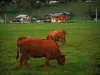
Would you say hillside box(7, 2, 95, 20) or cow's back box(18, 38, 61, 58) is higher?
hillside box(7, 2, 95, 20)

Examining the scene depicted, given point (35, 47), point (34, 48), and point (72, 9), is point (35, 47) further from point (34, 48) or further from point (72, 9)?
point (72, 9)

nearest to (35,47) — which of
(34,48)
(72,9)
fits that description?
(34,48)

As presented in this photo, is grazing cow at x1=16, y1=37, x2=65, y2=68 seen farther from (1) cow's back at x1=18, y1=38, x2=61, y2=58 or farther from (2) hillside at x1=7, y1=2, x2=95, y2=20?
(2) hillside at x1=7, y1=2, x2=95, y2=20

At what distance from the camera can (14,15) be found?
15.9 feet

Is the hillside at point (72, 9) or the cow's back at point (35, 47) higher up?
the hillside at point (72, 9)

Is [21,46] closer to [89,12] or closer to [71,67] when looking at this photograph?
[71,67]

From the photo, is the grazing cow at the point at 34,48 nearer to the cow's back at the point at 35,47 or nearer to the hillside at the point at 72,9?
→ the cow's back at the point at 35,47

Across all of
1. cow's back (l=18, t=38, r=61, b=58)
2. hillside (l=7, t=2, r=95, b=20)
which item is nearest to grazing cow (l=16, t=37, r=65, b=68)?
cow's back (l=18, t=38, r=61, b=58)

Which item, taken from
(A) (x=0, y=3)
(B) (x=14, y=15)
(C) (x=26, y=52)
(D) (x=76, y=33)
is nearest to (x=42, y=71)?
(C) (x=26, y=52)

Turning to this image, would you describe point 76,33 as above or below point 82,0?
below

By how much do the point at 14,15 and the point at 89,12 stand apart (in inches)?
49.5

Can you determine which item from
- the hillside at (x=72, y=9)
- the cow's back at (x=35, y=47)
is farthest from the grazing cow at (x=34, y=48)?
the hillside at (x=72, y=9)

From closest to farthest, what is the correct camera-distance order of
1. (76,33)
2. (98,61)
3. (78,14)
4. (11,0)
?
(11,0), (78,14), (98,61), (76,33)

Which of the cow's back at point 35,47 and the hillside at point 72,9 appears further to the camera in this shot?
the cow's back at point 35,47
